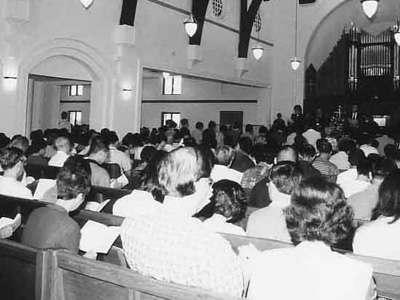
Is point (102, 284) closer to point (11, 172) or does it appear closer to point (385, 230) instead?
point (385, 230)

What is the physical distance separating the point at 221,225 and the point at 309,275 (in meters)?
1.54

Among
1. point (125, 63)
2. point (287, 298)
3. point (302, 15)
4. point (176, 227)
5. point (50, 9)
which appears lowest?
point (287, 298)

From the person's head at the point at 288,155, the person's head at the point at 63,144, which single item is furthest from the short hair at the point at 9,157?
the person's head at the point at 288,155

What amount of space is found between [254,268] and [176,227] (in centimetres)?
41

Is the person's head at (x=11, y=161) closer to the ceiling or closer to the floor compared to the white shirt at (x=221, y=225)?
closer to the ceiling

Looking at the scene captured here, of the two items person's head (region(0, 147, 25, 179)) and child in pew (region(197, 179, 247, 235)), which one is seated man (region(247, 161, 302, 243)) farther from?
person's head (region(0, 147, 25, 179))

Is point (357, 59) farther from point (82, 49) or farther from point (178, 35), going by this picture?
point (82, 49)

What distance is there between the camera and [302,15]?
18.9m

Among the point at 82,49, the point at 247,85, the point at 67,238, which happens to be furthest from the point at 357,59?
the point at 67,238

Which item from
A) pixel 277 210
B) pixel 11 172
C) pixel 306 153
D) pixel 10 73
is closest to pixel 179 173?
pixel 277 210

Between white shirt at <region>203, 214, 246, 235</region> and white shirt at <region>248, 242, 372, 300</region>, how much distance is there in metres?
1.28

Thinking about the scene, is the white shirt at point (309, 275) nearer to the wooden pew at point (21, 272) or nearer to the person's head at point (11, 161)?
the wooden pew at point (21, 272)

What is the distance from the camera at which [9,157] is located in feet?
17.0

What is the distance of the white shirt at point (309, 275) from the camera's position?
233 cm
